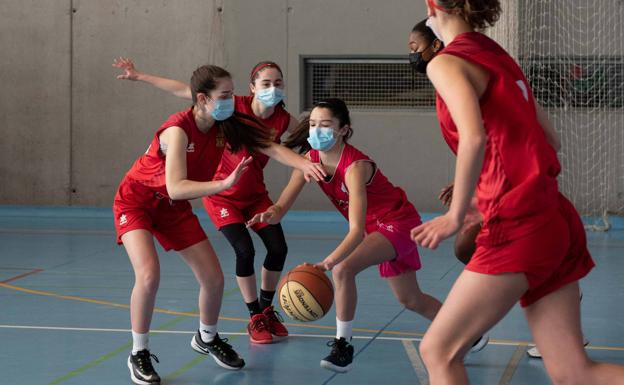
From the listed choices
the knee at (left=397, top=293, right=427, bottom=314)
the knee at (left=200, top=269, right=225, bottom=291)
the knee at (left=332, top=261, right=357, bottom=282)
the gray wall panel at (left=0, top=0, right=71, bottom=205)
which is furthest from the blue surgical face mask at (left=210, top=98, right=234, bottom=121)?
the gray wall panel at (left=0, top=0, right=71, bottom=205)

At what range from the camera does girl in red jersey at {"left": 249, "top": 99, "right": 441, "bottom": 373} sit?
4.68 m

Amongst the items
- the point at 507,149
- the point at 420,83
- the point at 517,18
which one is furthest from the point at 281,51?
the point at 507,149

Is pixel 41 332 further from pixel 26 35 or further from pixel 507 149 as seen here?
pixel 26 35

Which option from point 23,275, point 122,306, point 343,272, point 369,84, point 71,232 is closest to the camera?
point 343,272

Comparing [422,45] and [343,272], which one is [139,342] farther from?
[422,45]

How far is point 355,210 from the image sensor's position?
450 cm

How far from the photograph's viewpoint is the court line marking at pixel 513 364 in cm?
457

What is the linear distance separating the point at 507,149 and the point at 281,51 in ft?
31.4

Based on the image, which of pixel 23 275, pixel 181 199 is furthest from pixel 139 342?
pixel 23 275

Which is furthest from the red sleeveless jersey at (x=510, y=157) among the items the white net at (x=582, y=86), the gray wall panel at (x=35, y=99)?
the gray wall panel at (x=35, y=99)

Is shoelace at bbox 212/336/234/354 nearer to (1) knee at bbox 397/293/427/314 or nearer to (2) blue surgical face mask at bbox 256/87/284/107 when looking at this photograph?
(1) knee at bbox 397/293/427/314

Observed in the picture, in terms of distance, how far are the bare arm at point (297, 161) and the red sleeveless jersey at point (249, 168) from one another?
2.78ft

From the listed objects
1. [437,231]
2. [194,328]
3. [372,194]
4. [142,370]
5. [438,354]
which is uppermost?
[437,231]

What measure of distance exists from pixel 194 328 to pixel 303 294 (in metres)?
1.43
